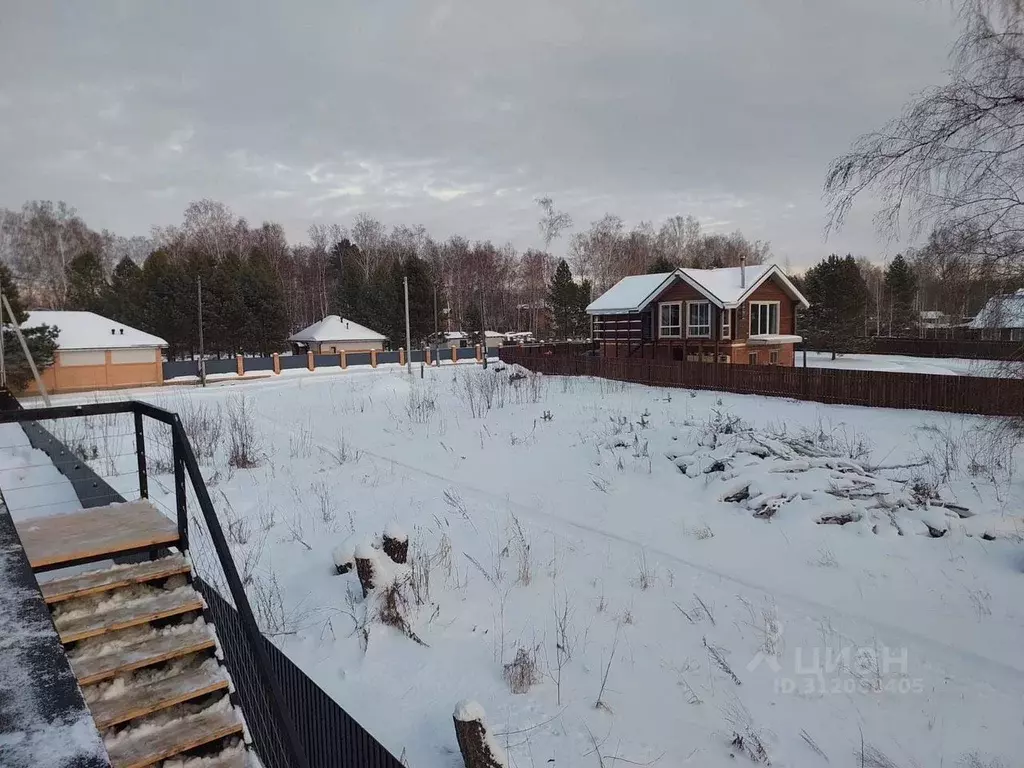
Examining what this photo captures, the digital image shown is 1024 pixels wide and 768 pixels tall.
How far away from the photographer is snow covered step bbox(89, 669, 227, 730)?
10.0 feet

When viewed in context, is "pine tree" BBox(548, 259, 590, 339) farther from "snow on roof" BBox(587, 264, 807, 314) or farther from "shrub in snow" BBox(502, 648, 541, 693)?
"shrub in snow" BBox(502, 648, 541, 693)

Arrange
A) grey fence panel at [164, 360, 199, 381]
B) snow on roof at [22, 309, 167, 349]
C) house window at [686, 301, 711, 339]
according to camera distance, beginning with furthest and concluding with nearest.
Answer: grey fence panel at [164, 360, 199, 381], snow on roof at [22, 309, 167, 349], house window at [686, 301, 711, 339]

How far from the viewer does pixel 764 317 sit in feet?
96.0

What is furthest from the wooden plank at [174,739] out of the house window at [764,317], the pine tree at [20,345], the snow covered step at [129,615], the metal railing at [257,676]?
the pine tree at [20,345]

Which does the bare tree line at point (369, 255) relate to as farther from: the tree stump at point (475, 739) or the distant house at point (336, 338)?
the tree stump at point (475, 739)

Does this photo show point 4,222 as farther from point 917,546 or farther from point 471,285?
point 917,546

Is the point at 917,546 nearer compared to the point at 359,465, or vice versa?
the point at 917,546

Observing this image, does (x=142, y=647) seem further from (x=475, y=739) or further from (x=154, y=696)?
(x=475, y=739)

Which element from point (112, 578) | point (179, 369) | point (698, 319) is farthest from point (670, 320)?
point (112, 578)

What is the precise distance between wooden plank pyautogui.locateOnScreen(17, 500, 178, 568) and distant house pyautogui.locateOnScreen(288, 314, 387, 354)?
3936 centimetres

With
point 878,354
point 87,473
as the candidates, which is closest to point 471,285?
point 878,354

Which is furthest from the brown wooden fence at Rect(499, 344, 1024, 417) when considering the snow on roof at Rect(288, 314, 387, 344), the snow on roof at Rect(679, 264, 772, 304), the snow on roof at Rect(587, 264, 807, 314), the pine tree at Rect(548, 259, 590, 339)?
the pine tree at Rect(548, 259, 590, 339)

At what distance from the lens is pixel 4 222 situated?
52250mm

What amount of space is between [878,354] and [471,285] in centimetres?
→ 3795
